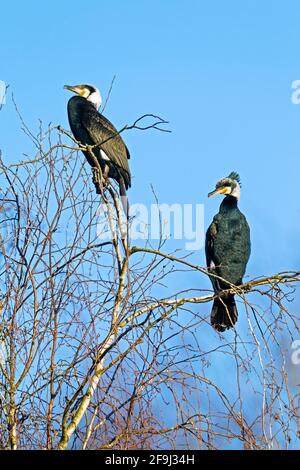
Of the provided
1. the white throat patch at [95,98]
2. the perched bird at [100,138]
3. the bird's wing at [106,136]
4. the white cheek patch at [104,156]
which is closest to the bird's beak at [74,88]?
the white throat patch at [95,98]

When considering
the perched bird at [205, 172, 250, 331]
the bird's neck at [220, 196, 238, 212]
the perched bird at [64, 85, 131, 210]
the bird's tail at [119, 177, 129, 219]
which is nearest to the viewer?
the bird's tail at [119, 177, 129, 219]

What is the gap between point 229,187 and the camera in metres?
6.77

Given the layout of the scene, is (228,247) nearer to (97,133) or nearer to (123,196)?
(123,196)

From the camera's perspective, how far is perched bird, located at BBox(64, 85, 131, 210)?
22.2 feet

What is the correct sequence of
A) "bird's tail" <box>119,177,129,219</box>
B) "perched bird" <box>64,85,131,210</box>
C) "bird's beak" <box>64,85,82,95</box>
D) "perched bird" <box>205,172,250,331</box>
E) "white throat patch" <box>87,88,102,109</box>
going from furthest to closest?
1. "bird's beak" <box>64,85,82,95</box>
2. "white throat patch" <box>87,88,102,109</box>
3. "perched bird" <box>64,85,131,210</box>
4. "perched bird" <box>205,172,250,331</box>
5. "bird's tail" <box>119,177,129,219</box>

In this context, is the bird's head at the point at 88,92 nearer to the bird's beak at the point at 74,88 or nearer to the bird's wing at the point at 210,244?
the bird's beak at the point at 74,88

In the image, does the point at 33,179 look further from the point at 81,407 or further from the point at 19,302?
the point at 81,407

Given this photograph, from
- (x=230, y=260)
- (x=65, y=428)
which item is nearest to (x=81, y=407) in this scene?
(x=65, y=428)

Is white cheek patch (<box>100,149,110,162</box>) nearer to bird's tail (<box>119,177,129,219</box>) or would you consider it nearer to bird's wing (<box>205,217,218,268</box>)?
bird's tail (<box>119,177,129,219</box>)

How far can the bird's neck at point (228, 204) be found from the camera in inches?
262

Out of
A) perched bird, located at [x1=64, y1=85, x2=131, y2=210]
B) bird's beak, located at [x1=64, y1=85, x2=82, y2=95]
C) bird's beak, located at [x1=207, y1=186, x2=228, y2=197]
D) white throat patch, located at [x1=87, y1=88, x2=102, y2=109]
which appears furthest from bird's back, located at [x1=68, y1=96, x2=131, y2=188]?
bird's beak, located at [x1=207, y1=186, x2=228, y2=197]

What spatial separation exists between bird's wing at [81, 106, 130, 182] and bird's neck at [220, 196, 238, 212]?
0.76 metres

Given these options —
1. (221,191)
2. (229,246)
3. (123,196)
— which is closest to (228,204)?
(221,191)

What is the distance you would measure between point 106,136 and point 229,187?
1034 millimetres
